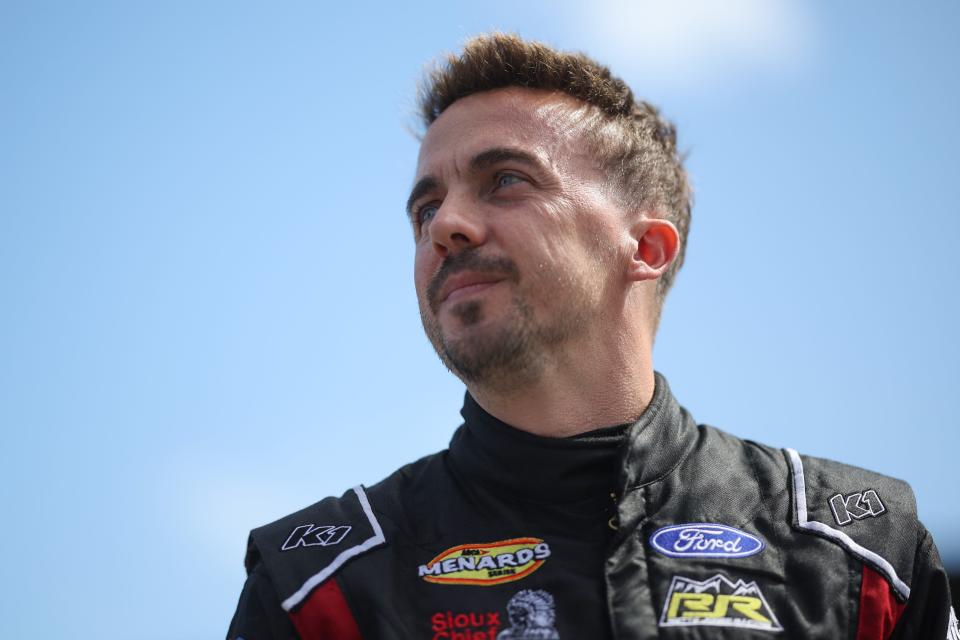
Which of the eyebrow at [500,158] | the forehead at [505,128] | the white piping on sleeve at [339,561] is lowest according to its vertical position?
the white piping on sleeve at [339,561]

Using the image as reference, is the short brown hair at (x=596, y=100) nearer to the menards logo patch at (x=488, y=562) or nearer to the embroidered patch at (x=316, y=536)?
the menards logo patch at (x=488, y=562)

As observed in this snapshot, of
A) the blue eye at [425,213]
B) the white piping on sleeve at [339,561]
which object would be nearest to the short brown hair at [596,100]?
the blue eye at [425,213]

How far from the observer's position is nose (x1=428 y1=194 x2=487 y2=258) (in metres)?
3.69

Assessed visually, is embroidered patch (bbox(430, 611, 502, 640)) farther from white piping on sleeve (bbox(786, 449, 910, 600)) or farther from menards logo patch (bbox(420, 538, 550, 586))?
white piping on sleeve (bbox(786, 449, 910, 600))

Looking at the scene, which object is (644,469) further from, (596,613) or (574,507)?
(596,613)

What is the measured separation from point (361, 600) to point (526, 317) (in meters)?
1.25

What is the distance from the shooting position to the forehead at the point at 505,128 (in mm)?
3977

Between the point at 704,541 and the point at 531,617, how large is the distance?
2.45 ft

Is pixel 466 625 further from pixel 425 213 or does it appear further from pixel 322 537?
pixel 425 213

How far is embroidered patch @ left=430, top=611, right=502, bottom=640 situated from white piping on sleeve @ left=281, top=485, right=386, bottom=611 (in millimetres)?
402

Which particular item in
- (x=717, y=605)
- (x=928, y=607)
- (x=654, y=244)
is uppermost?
(x=654, y=244)

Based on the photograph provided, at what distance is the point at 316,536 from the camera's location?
3.63 m

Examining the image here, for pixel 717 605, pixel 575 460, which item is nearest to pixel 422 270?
pixel 575 460

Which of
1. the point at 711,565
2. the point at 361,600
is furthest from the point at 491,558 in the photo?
the point at 711,565
